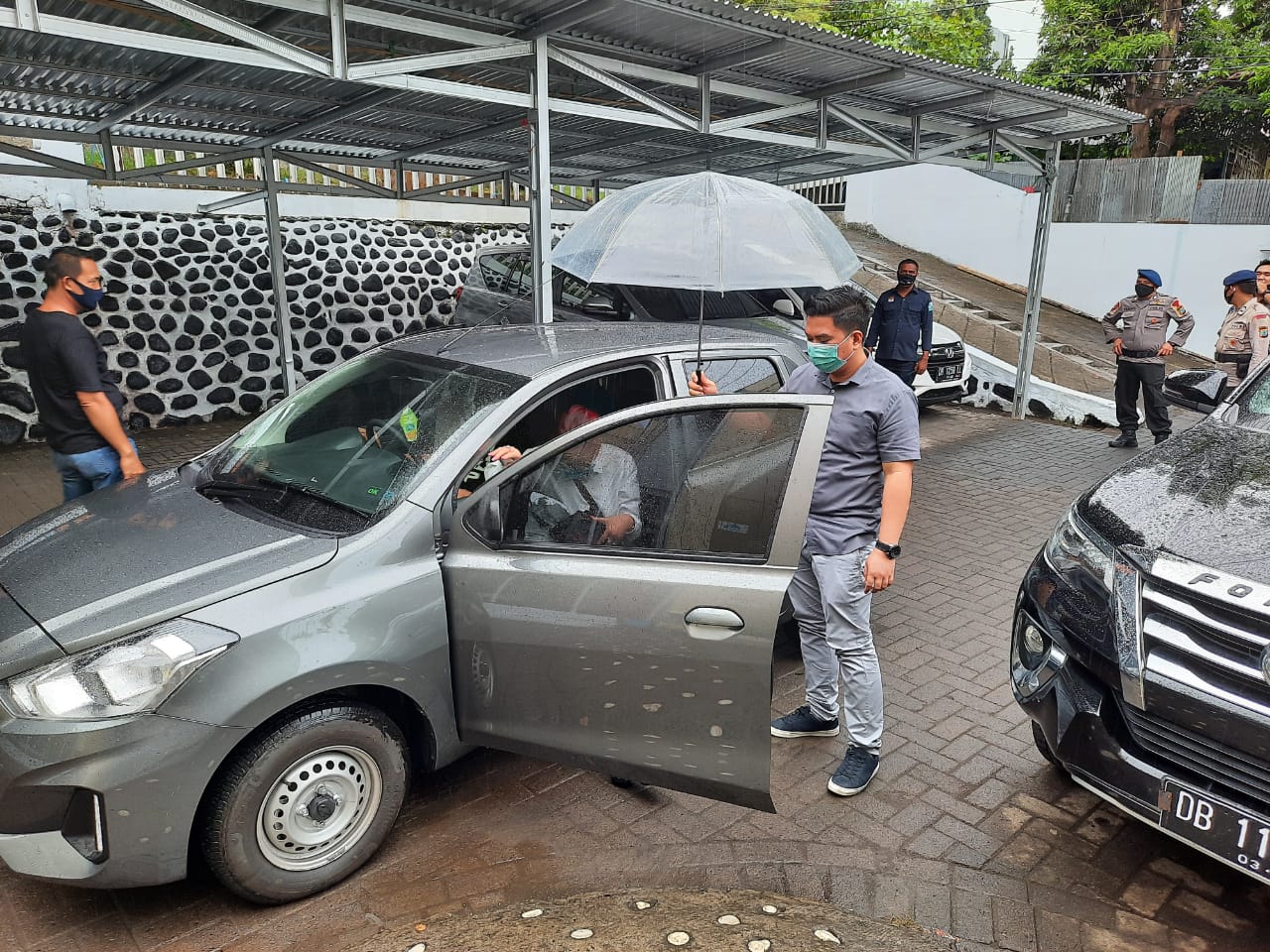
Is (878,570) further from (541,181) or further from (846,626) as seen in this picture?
(541,181)

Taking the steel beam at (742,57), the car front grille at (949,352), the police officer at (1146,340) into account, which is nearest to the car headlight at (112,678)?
the steel beam at (742,57)

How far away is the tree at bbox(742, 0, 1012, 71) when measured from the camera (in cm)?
2359

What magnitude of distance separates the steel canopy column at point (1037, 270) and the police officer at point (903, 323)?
250 cm

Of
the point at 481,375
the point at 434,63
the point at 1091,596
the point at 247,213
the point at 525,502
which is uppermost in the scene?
the point at 434,63

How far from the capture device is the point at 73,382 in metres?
4.18

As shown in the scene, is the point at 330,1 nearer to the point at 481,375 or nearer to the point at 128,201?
the point at 481,375

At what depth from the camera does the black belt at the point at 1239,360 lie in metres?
7.58

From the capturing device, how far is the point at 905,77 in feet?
23.5

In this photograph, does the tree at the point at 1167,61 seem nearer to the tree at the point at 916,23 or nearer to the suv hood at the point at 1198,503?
the tree at the point at 916,23

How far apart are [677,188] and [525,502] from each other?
70.2 inches

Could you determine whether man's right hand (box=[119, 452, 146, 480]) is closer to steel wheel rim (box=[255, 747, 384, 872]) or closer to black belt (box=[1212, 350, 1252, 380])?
steel wheel rim (box=[255, 747, 384, 872])

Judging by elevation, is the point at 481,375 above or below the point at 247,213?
below

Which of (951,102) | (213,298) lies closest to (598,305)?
(951,102)

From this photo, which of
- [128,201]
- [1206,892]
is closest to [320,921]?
[1206,892]
